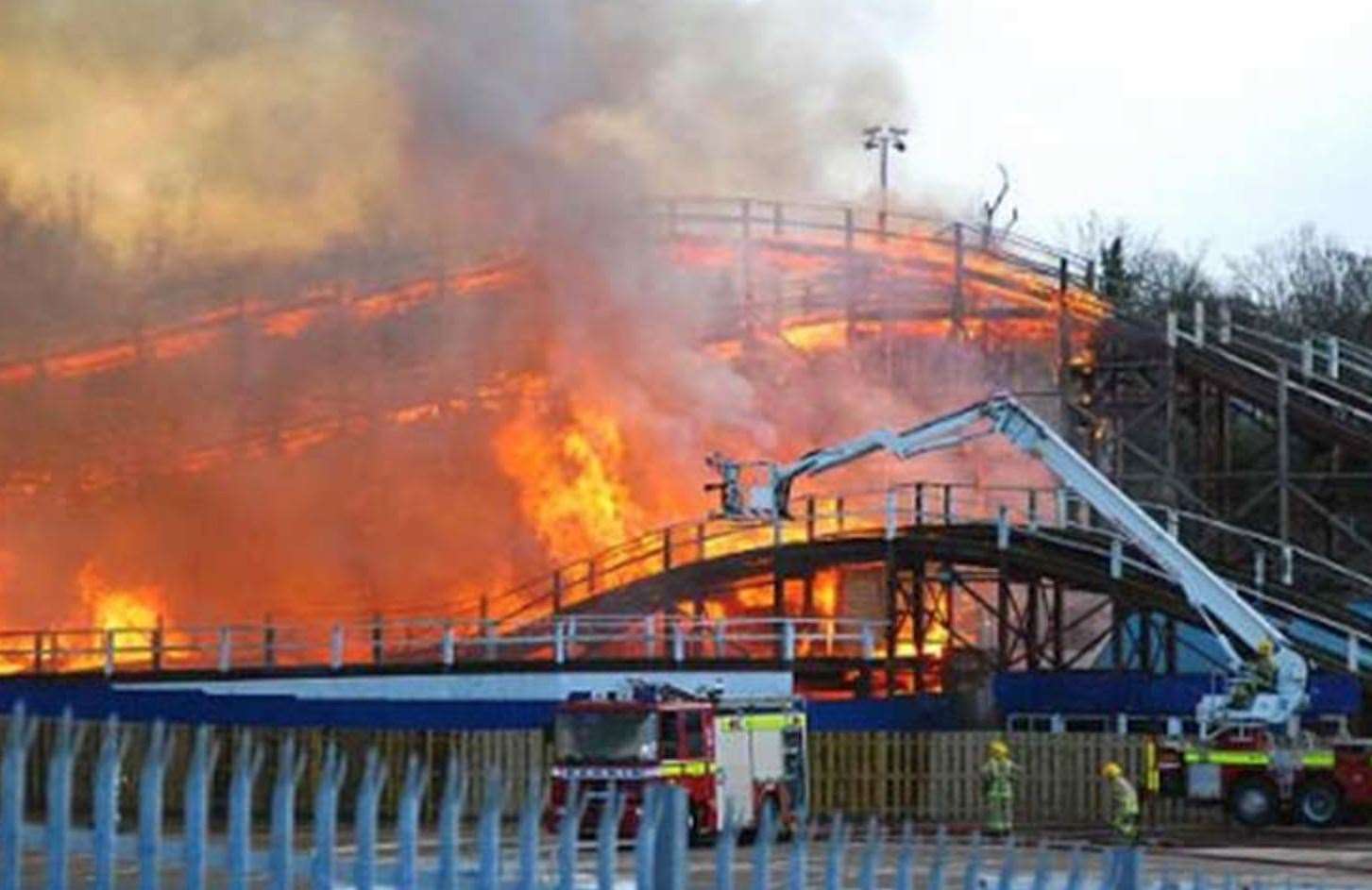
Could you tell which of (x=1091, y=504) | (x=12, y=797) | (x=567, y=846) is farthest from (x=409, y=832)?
(x=1091, y=504)

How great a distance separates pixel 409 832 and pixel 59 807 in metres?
0.93

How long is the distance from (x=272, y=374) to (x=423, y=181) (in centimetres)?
520

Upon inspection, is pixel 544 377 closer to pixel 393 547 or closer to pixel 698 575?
pixel 393 547

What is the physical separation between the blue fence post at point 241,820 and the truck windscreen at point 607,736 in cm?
2347

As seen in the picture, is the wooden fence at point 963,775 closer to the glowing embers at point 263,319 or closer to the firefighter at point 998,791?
the firefighter at point 998,791


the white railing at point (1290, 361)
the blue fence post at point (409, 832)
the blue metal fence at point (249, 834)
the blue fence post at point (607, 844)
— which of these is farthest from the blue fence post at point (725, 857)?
the white railing at point (1290, 361)

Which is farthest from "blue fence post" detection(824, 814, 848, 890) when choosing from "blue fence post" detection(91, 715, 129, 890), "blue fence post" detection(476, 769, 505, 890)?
"blue fence post" detection(91, 715, 129, 890)

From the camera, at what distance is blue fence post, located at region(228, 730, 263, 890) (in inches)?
250

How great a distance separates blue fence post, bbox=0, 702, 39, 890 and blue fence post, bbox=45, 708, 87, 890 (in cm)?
8

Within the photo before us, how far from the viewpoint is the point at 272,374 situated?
51312mm

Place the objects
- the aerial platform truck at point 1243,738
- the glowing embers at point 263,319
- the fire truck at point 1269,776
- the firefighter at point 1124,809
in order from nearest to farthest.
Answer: the firefighter at point 1124,809
the fire truck at point 1269,776
the aerial platform truck at point 1243,738
the glowing embers at point 263,319

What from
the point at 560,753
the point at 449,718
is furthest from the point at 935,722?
the point at 560,753

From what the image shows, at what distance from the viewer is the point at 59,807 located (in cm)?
618

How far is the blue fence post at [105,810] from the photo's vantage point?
621cm
